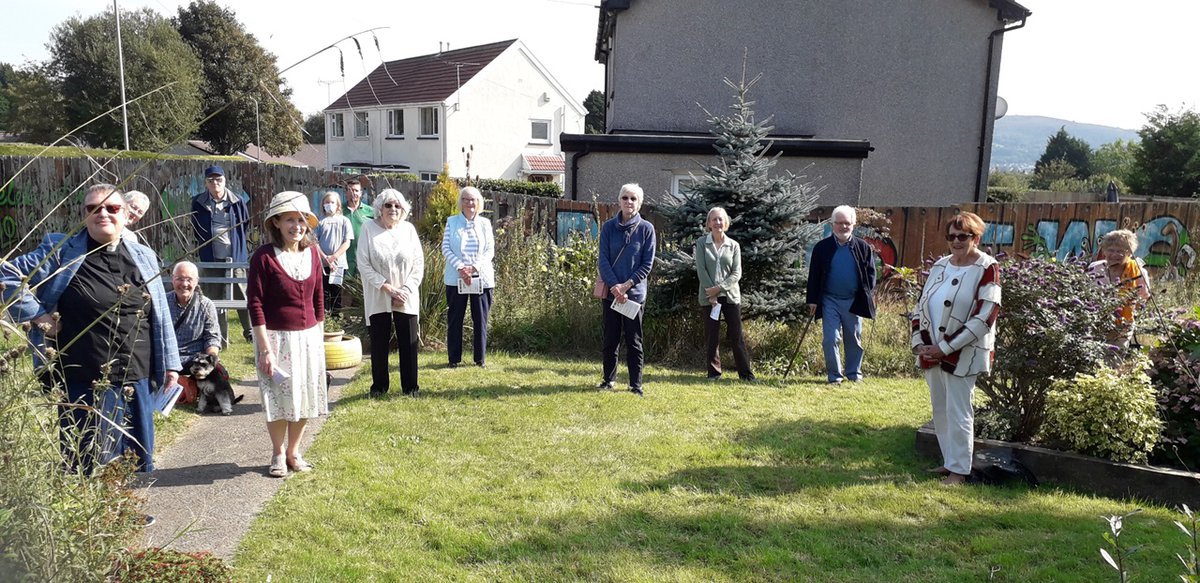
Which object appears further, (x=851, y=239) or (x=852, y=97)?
(x=852, y=97)

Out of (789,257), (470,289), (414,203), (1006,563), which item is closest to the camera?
(1006,563)

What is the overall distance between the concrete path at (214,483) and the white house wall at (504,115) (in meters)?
35.7

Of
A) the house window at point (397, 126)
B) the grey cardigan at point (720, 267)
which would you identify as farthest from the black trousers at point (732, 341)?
the house window at point (397, 126)

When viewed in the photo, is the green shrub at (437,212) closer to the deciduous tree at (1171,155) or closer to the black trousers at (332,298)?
the black trousers at (332,298)

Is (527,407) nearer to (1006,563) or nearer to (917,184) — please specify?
(1006,563)

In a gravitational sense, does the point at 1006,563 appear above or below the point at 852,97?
below

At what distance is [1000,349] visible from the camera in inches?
249

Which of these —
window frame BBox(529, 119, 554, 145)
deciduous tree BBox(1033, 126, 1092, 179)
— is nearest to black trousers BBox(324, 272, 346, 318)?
window frame BBox(529, 119, 554, 145)

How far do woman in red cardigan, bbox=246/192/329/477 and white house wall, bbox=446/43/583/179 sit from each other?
120ft

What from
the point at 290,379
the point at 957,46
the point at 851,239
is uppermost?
Answer: the point at 957,46

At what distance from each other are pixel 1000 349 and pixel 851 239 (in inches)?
110

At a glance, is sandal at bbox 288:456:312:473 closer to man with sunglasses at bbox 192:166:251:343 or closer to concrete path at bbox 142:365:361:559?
concrete path at bbox 142:365:361:559

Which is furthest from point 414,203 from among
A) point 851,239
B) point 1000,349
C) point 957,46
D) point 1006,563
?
point 957,46

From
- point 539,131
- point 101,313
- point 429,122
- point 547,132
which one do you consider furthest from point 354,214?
point 547,132
